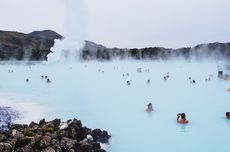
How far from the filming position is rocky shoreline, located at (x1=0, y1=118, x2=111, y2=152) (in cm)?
758

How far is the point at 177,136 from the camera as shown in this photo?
35.0 feet

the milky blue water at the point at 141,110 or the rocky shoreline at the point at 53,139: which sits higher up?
the rocky shoreline at the point at 53,139

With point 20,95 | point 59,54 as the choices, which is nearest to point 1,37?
point 59,54

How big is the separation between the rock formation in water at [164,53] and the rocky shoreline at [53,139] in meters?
53.4

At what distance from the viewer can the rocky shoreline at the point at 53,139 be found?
24.9 ft

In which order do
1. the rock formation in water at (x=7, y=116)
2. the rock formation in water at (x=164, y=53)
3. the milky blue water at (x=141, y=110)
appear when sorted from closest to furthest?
the milky blue water at (x=141, y=110) < the rock formation in water at (x=7, y=116) < the rock formation in water at (x=164, y=53)

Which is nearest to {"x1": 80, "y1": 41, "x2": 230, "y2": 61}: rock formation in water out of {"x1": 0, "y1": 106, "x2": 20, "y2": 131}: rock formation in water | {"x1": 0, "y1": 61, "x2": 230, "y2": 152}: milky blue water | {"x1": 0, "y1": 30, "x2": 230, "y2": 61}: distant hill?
{"x1": 0, "y1": 30, "x2": 230, "y2": 61}: distant hill

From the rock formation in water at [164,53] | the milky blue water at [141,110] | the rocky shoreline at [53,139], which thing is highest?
the rock formation in water at [164,53]

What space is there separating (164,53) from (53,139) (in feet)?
211

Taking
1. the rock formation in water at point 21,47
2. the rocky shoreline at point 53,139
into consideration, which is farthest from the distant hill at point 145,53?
the rocky shoreline at point 53,139

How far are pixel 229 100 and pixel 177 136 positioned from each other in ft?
26.1

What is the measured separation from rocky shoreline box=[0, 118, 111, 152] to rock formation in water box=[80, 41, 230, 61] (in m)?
53.4

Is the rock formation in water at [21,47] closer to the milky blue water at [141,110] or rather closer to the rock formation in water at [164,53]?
the rock formation in water at [164,53]

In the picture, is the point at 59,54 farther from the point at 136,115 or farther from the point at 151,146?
the point at 151,146
